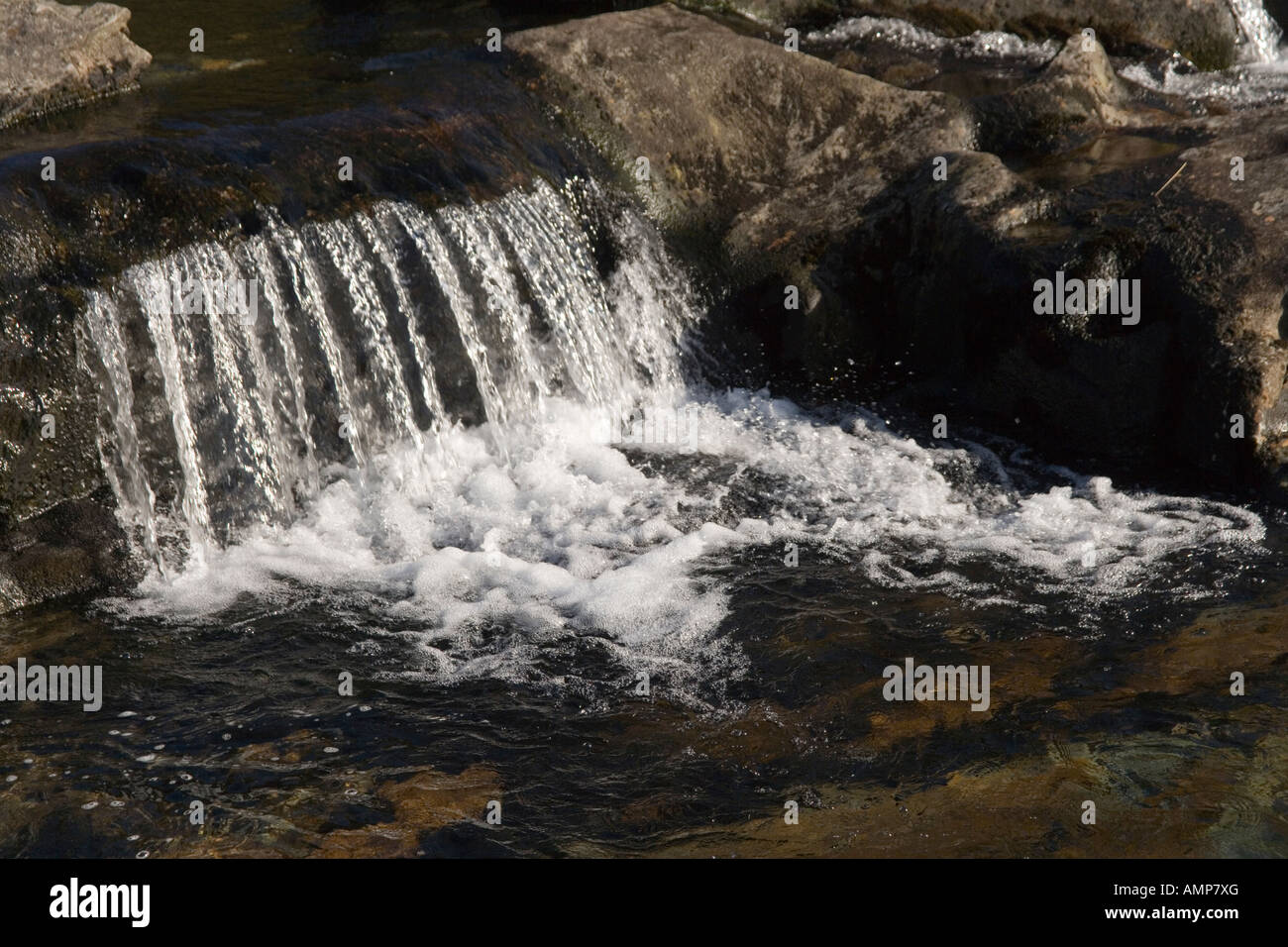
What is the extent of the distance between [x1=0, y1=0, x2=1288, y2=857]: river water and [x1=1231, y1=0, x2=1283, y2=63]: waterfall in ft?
21.0

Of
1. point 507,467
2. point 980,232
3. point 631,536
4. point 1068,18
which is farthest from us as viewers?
point 1068,18

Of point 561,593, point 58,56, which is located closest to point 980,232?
point 561,593

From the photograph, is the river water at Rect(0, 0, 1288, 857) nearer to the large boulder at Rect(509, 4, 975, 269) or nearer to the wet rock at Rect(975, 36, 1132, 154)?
the large boulder at Rect(509, 4, 975, 269)

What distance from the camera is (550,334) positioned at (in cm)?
834

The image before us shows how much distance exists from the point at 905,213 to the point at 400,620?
441 centimetres

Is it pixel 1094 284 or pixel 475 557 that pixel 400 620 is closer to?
pixel 475 557

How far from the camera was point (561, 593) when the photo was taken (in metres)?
6.53

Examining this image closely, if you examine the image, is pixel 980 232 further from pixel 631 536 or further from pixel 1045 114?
pixel 631 536

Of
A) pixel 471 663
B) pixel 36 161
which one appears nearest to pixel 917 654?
pixel 471 663

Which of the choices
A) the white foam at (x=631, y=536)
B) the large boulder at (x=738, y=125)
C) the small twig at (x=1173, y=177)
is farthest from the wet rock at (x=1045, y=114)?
the white foam at (x=631, y=536)

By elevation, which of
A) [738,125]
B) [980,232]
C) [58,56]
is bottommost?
[980,232]

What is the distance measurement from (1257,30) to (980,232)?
5803 mm

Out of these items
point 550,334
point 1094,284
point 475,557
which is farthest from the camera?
point 550,334

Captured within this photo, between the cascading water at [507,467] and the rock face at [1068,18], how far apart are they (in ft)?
14.4
